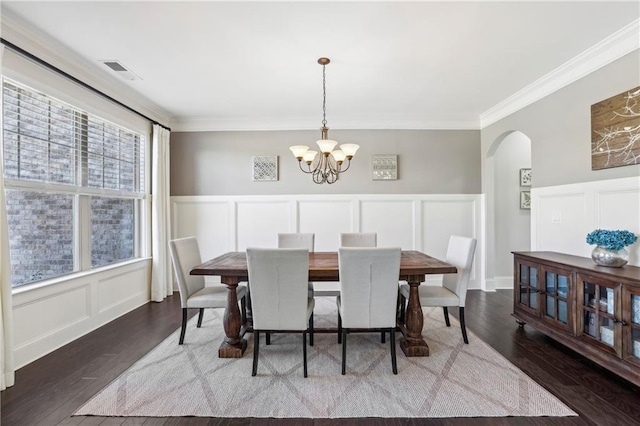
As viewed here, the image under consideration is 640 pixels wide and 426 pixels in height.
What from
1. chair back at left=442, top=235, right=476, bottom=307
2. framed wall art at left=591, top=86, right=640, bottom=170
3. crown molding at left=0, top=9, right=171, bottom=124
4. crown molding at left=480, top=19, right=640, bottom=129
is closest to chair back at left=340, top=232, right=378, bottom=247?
chair back at left=442, top=235, right=476, bottom=307

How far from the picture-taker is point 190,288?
2748 mm

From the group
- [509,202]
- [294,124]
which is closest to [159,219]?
[294,124]

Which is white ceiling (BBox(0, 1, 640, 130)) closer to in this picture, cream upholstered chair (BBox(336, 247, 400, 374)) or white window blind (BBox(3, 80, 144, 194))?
white window blind (BBox(3, 80, 144, 194))

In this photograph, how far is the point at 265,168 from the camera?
14.7 feet

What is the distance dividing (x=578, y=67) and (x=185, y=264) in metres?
4.16

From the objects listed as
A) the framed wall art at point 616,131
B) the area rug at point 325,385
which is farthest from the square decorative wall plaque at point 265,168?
the framed wall art at point 616,131

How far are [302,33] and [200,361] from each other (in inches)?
108

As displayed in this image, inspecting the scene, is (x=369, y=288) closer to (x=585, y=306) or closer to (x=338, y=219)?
(x=585, y=306)

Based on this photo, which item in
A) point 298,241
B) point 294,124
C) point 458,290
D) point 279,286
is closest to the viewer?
point 279,286

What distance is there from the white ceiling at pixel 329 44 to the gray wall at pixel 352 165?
74cm

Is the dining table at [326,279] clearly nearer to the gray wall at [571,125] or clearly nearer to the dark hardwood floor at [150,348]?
the dark hardwood floor at [150,348]

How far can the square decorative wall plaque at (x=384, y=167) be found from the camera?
176 inches

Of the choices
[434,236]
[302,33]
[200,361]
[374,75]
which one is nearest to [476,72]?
[374,75]

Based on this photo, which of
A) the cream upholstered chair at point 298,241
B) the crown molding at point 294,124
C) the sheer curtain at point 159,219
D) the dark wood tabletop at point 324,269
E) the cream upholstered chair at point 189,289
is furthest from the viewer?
the crown molding at point 294,124
